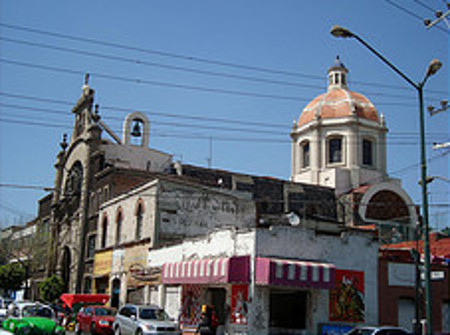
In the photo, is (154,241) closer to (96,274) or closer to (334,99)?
(96,274)

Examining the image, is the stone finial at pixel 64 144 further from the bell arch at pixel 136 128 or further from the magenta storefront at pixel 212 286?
the magenta storefront at pixel 212 286

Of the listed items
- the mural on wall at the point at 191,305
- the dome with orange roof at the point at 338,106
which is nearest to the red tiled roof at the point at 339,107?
the dome with orange roof at the point at 338,106

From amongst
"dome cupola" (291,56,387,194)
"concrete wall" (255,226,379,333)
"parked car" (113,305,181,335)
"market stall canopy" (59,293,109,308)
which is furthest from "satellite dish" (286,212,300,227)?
"dome cupola" (291,56,387,194)

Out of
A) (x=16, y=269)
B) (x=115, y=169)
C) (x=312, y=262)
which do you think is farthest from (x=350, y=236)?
(x=16, y=269)

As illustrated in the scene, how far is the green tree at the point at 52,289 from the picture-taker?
140 feet

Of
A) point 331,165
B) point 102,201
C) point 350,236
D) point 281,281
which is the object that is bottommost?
point 281,281

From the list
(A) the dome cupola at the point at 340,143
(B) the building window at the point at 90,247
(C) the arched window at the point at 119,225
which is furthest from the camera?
(A) the dome cupola at the point at 340,143

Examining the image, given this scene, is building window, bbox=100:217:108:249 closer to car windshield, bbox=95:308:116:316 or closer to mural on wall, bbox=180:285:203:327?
mural on wall, bbox=180:285:203:327

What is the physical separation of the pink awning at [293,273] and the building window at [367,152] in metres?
30.9

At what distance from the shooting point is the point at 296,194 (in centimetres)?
4894

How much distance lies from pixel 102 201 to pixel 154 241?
11.5 m

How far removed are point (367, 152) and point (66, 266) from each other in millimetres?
28658

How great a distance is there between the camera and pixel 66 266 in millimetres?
46344

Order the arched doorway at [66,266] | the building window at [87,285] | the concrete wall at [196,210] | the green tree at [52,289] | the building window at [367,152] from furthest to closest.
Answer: the building window at [367,152], the arched doorway at [66,266], the green tree at [52,289], the building window at [87,285], the concrete wall at [196,210]
